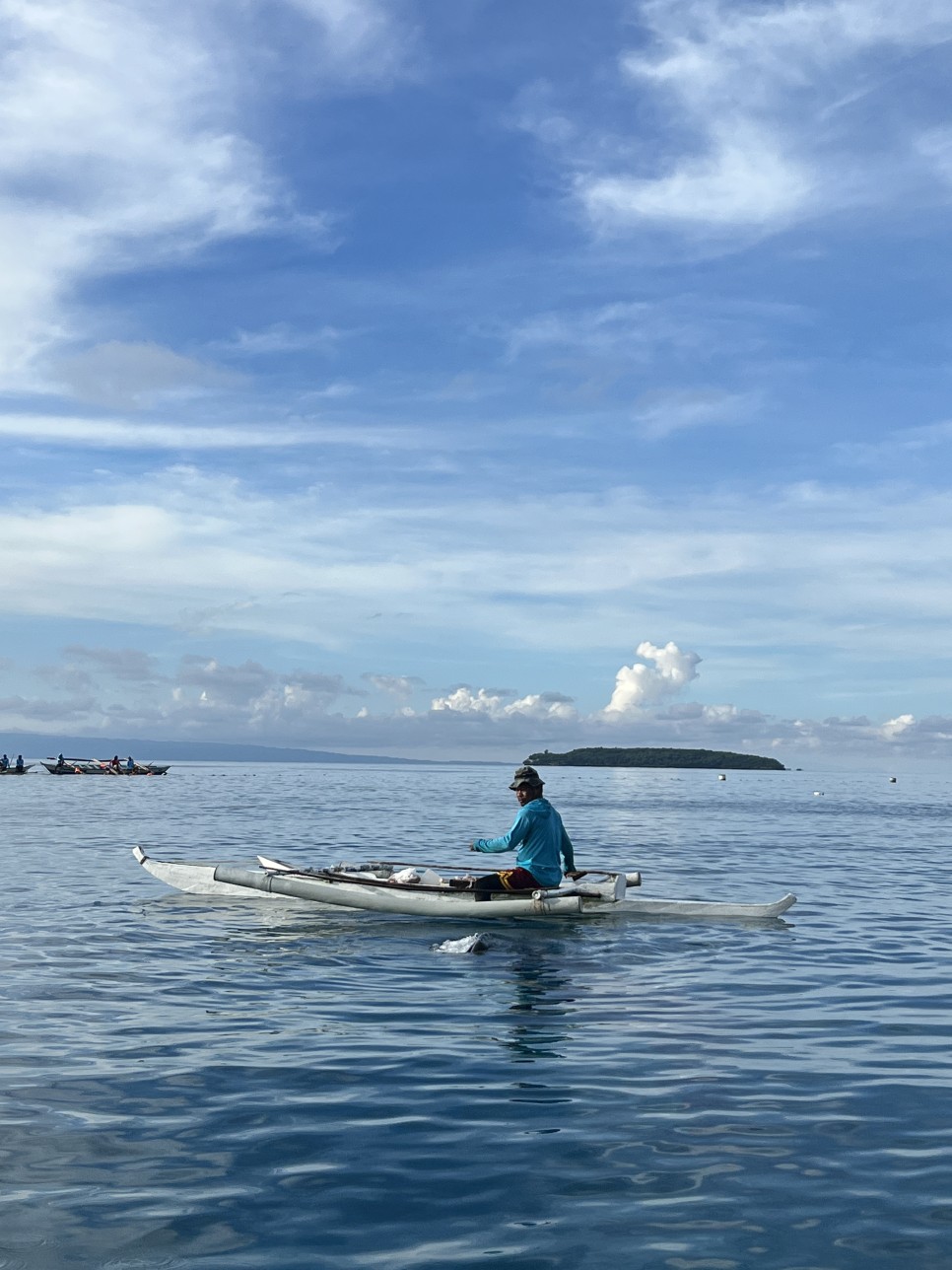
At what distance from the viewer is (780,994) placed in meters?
14.6

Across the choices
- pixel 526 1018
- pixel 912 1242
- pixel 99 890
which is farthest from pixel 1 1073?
pixel 99 890

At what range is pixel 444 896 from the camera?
20406 mm

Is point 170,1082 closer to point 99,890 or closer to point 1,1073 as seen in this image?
point 1,1073

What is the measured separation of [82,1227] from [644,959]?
11.2 meters

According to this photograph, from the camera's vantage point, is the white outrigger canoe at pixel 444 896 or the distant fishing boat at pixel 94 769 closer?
the white outrigger canoe at pixel 444 896

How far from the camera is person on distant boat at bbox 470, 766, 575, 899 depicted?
65.8 feet

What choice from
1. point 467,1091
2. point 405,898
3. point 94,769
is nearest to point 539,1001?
point 467,1091

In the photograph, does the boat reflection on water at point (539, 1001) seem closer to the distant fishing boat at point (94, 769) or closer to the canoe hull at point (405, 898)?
the canoe hull at point (405, 898)

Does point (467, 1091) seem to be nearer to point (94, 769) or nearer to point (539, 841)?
point (539, 841)

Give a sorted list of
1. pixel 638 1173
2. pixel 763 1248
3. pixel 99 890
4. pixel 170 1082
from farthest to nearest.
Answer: pixel 99 890 → pixel 170 1082 → pixel 638 1173 → pixel 763 1248

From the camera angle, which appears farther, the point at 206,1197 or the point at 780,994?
the point at 780,994

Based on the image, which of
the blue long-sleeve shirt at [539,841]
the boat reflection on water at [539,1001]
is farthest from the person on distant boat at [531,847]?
the boat reflection on water at [539,1001]

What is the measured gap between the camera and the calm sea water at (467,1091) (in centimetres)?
725

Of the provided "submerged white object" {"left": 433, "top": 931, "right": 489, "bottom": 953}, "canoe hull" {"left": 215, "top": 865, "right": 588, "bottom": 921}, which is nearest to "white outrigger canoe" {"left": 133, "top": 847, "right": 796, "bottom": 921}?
"canoe hull" {"left": 215, "top": 865, "right": 588, "bottom": 921}
